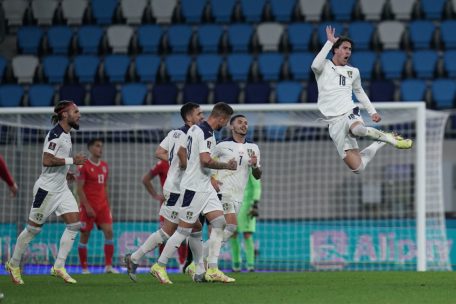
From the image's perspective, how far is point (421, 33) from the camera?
22.2 metres

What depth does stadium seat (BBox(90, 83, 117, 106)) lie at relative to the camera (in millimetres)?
21453

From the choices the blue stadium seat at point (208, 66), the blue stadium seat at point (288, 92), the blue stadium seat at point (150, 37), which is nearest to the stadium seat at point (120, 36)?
the blue stadium seat at point (150, 37)

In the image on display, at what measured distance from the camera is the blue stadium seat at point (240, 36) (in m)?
22.5

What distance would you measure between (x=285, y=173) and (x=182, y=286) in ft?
24.6

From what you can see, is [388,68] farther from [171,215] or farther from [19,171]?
[171,215]

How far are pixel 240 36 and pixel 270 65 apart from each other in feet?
3.93

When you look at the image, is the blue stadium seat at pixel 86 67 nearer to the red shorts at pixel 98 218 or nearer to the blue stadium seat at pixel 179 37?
the blue stadium seat at pixel 179 37

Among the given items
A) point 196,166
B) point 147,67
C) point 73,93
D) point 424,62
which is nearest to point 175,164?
point 196,166

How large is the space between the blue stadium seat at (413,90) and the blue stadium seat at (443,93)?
22cm

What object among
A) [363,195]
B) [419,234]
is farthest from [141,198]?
[419,234]

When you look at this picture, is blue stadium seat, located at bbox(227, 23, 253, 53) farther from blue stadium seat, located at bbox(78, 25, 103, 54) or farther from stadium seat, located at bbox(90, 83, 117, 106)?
blue stadium seat, located at bbox(78, 25, 103, 54)

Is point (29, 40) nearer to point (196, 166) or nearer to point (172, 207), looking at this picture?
point (172, 207)

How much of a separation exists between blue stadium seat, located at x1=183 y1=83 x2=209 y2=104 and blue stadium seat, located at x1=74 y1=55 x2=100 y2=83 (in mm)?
2366

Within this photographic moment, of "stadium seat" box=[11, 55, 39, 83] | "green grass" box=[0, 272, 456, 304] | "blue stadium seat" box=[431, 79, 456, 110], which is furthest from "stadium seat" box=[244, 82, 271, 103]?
"green grass" box=[0, 272, 456, 304]
